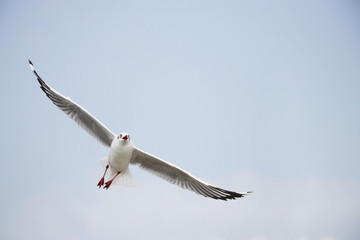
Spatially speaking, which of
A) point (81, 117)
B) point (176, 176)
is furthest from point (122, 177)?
point (81, 117)

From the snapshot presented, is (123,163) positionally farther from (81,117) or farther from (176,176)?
(81,117)

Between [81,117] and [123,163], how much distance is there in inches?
36.1

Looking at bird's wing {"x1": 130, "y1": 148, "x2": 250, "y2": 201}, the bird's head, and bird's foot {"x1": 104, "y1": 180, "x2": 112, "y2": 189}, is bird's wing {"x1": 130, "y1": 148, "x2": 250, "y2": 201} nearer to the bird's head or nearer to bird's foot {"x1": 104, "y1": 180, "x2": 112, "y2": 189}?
the bird's head

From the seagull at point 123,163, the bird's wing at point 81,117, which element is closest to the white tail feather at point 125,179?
the seagull at point 123,163

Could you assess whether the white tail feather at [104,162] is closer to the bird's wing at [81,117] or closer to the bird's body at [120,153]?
the bird's body at [120,153]

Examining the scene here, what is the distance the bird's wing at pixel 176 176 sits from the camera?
6137 mm

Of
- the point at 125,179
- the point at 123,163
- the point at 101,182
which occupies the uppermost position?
the point at 123,163

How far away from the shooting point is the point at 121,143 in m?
5.90

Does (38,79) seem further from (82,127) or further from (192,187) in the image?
(192,187)

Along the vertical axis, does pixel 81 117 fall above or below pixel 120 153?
above

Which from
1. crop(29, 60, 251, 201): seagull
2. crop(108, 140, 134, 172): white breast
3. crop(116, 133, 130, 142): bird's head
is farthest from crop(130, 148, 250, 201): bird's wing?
crop(116, 133, 130, 142): bird's head

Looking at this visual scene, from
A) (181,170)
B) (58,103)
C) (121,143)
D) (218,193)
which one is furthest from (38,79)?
(218,193)

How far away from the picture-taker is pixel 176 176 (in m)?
6.26

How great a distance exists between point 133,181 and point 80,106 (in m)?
1.31
